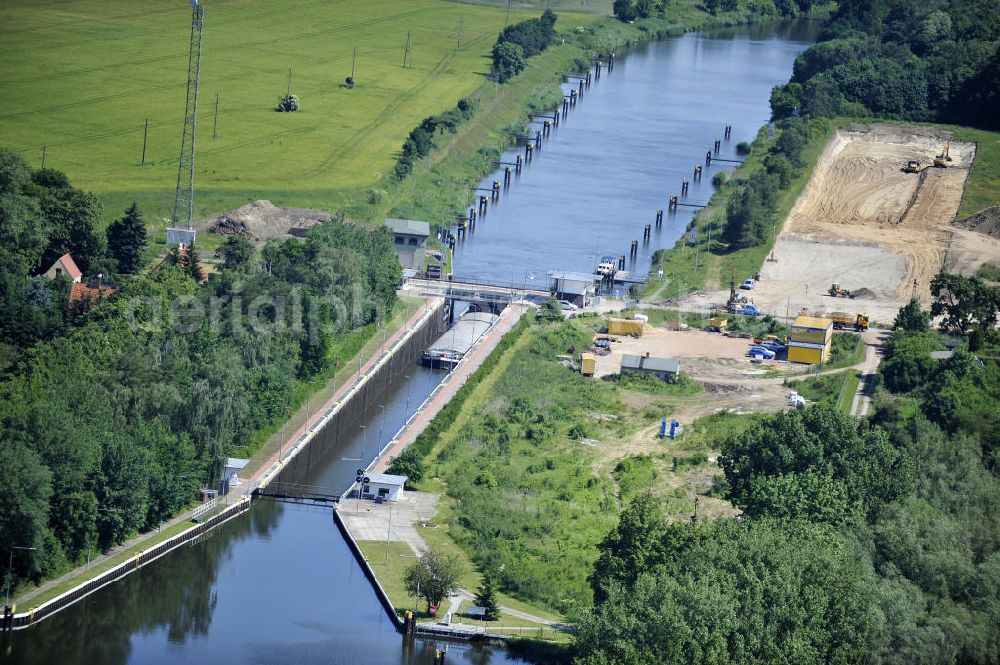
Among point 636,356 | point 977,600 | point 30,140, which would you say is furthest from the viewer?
point 30,140

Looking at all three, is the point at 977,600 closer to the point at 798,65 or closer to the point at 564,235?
the point at 564,235

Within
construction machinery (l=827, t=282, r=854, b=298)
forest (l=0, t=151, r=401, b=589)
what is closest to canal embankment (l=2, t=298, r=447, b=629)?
forest (l=0, t=151, r=401, b=589)

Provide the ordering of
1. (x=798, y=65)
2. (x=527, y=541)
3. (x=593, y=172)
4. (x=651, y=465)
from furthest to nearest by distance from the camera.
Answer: (x=798, y=65) → (x=593, y=172) → (x=651, y=465) → (x=527, y=541)

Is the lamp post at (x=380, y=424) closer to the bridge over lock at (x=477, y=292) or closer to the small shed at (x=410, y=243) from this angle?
the bridge over lock at (x=477, y=292)

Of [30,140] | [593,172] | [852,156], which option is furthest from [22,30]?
[852,156]

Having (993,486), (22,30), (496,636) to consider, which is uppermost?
(22,30)

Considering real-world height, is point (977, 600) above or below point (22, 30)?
below

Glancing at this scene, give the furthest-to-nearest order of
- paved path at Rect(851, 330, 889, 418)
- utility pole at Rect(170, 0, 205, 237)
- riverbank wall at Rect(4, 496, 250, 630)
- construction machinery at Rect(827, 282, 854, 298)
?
1. construction machinery at Rect(827, 282, 854, 298)
2. utility pole at Rect(170, 0, 205, 237)
3. paved path at Rect(851, 330, 889, 418)
4. riverbank wall at Rect(4, 496, 250, 630)

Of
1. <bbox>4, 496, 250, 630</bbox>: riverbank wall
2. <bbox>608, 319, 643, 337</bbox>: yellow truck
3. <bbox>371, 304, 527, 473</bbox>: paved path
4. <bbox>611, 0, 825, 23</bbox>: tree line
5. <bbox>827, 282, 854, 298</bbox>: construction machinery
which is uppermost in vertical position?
<bbox>611, 0, 825, 23</bbox>: tree line

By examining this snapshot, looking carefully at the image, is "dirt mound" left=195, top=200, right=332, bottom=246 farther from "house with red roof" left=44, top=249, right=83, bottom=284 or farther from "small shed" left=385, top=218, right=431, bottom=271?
"house with red roof" left=44, top=249, right=83, bottom=284
